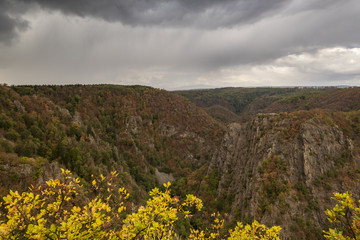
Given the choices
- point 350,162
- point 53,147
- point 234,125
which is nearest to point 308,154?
point 350,162

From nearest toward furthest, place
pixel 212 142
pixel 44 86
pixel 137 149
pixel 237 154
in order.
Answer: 1. pixel 237 154
2. pixel 44 86
3. pixel 137 149
4. pixel 212 142

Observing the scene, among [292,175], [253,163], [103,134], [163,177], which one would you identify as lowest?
[163,177]

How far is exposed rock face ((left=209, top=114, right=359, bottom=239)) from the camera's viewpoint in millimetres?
24859

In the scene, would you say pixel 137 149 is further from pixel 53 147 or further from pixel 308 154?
pixel 308 154

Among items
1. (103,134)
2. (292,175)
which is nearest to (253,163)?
(292,175)

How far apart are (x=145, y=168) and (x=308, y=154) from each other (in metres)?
66.7

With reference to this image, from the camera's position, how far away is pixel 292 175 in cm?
2870

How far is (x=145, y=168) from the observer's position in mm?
80562

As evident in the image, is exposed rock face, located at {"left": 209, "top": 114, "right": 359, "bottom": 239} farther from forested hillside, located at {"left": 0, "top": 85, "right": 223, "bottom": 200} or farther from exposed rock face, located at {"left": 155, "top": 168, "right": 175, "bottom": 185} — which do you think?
exposed rock face, located at {"left": 155, "top": 168, "right": 175, "bottom": 185}

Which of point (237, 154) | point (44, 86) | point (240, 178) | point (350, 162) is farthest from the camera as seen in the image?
point (44, 86)

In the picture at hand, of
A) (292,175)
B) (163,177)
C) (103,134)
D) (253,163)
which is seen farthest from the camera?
(163,177)

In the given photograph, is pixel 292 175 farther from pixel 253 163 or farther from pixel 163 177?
pixel 163 177

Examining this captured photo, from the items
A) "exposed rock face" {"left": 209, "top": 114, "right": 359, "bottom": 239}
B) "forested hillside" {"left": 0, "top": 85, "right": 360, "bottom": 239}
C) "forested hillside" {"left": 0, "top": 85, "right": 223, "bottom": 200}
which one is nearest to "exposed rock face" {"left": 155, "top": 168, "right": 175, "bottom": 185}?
"forested hillside" {"left": 0, "top": 85, "right": 223, "bottom": 200}

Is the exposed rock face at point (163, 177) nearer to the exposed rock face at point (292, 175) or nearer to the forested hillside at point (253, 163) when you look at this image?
the forested hillside at point (253, 163)
